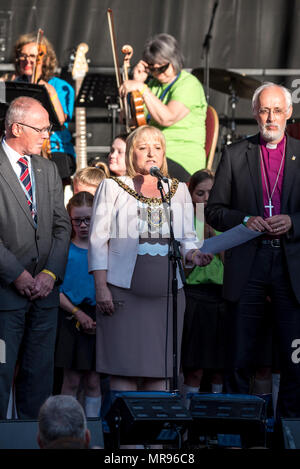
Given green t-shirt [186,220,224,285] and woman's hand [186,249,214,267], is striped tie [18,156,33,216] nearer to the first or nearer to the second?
woman's hand [186,249,214,267]

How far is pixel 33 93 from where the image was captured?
512 cm

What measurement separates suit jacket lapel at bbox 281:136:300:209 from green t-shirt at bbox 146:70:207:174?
168cm

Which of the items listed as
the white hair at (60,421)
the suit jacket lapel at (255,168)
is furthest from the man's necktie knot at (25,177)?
the white hair at (60,421)

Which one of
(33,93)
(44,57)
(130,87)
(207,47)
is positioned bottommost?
(33,93)

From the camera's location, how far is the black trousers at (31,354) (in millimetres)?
3955

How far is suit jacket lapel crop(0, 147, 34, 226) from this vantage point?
4.05 m

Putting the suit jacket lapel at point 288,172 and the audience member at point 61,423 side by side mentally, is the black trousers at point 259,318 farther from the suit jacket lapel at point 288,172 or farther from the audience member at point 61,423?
the audience member at point 61,423

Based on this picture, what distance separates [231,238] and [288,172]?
518 mm

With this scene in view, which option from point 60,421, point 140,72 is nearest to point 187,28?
point 140,72

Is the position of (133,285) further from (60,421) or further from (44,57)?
(44,57)
